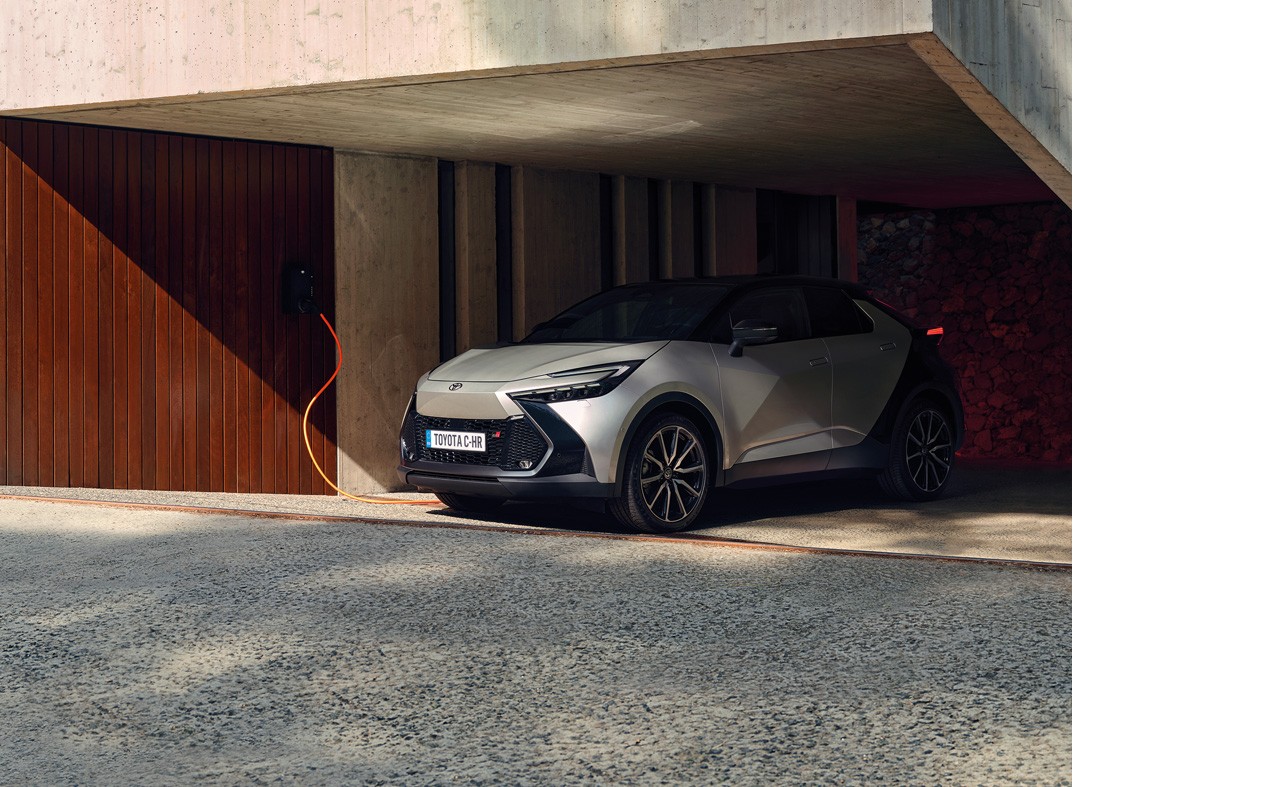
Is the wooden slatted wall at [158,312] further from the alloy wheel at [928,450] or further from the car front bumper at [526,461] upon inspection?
the alloy wheel at [928,450]

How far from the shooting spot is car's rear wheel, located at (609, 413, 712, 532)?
805 centimetres

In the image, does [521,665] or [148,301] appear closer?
[521,665]

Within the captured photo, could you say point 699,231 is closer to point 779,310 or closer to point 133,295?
point 779,310

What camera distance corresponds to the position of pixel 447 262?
40.5 feet

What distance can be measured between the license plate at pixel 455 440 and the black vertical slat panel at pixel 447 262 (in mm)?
3973

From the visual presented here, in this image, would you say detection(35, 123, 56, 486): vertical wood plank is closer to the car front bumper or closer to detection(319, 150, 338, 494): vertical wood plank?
detection(319, 150, 338, 494): vertical wood plank

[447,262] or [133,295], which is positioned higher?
[447,262]

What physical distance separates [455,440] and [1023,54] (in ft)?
13.3

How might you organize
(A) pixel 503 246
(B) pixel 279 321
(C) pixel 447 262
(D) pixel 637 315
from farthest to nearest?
(A) pixel 503 246, (C) pixel 447 262, (B) pixel 279 321, (D) pixel 637 315

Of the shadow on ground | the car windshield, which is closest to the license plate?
the shadow on ground

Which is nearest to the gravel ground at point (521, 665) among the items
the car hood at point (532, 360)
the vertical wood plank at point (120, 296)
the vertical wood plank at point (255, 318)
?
the car hood at point (532, 360)

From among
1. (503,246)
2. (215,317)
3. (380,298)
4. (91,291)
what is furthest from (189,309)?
(503,246)
